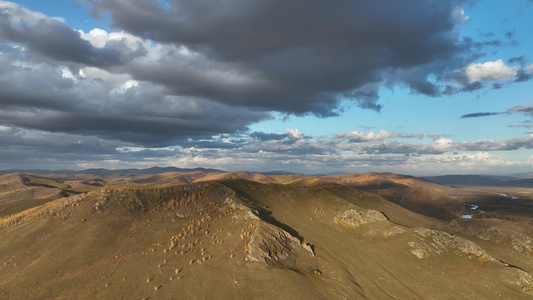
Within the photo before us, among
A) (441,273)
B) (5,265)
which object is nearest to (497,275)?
(441,273)

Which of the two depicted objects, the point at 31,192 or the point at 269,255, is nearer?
the point at 269,255

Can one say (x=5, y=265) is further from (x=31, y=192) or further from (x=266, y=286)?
(x=31, y=192)

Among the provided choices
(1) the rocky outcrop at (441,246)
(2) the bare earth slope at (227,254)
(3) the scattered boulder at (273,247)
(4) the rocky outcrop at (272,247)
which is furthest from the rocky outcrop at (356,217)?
(4) the rocky outcrop at (272,247)

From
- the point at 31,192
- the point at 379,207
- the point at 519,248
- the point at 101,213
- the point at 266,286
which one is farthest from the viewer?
the point at 31,192

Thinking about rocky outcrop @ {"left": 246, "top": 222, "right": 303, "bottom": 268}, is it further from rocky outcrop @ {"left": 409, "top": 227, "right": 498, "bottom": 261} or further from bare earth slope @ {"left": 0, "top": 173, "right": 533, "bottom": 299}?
rocky outcrop @ {"left": 409, "top": 227, "right": 498, "bottom": 261}

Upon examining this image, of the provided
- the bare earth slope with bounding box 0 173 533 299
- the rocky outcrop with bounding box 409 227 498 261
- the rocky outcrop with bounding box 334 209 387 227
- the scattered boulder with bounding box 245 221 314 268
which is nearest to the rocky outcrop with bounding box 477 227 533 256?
the bare earth slope with bounding box 0 173 533 299
